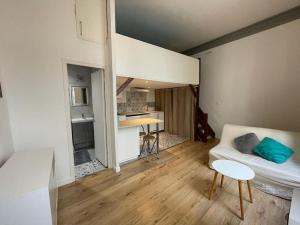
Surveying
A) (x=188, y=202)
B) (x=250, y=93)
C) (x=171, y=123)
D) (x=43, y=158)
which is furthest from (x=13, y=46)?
(x=250, y=93)

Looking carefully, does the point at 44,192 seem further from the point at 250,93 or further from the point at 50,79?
the point at 250,93

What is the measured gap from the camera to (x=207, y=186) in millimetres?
2293

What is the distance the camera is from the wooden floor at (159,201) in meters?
1.68

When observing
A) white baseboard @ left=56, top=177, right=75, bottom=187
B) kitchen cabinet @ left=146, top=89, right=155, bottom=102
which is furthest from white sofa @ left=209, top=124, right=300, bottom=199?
kitchen cabinet @ left=146, top=89, right=155, bottom=102

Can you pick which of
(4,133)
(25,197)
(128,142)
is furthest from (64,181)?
(25,197)

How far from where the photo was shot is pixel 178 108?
5.16 metres

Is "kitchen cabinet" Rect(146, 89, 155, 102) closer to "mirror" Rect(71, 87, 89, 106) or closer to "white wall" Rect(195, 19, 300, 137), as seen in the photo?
"white wall" Rect(195, 19, 300, 137)

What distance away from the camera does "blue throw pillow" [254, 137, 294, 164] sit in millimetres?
2273

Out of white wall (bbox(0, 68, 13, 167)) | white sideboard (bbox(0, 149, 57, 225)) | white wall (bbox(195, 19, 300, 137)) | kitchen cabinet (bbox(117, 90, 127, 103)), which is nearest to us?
white sideboard (bbox(0, 149, 57, 225))

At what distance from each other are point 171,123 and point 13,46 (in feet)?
15.4

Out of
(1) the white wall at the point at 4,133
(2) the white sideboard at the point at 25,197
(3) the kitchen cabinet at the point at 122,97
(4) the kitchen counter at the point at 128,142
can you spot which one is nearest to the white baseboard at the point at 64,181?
(1) the white wall at the point at 4,133

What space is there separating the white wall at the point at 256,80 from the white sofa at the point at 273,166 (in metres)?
1.34

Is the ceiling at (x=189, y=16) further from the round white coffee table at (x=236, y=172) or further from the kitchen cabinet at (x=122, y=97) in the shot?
the round white coffee table at (x=236, y=172)

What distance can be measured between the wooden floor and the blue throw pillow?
607mm
